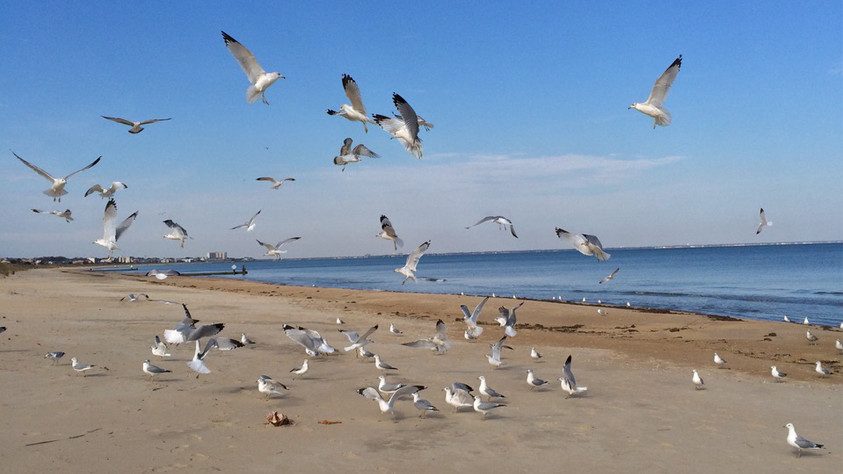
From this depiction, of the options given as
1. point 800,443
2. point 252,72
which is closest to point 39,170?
point 252,72

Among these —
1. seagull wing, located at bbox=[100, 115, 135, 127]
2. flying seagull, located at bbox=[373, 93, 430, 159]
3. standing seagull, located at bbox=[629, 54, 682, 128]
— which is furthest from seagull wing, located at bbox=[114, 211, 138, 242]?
standing seagull, located at bbox=[629, 54, 682, 128]

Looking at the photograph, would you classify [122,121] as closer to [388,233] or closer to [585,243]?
[388,233]

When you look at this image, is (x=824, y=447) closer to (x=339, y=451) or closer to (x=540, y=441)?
(x=540, y=441)

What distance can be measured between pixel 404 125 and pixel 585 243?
279 cm

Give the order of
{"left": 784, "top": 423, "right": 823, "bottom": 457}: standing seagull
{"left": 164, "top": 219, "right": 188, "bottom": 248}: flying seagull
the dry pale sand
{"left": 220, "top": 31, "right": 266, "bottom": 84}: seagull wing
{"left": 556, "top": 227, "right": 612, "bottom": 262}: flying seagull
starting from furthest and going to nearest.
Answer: {"left": 164, "top": 219, "right": 188, "bottom": 248}: flying seagull
{"left": 220, "top": 31, "right": 266, "bottom": 84}: seagull wing
{"left": 556, "top": 227, "right": 612, "bottom": 262}: flying seagull
{"left": 784, "top": 423, "right": 823, "bottom": 457}: standing seagull
the dry pale sand

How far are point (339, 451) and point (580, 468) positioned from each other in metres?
2.19

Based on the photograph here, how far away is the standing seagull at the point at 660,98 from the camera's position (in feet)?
27.1

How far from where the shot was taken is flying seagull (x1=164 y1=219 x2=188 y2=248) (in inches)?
429

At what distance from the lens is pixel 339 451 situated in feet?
19.6

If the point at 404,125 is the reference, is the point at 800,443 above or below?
below

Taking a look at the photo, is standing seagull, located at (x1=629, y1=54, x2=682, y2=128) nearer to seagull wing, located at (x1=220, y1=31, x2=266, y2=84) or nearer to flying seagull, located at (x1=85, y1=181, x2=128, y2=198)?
seagull wing, located at (x1=220, y1=31, x2=266, y2=84)

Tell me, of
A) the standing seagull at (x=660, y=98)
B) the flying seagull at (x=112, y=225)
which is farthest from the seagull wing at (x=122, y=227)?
the standing seagull at (x=660, y=98)

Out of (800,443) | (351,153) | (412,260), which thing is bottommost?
(800,443)

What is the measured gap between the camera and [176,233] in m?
11.0
